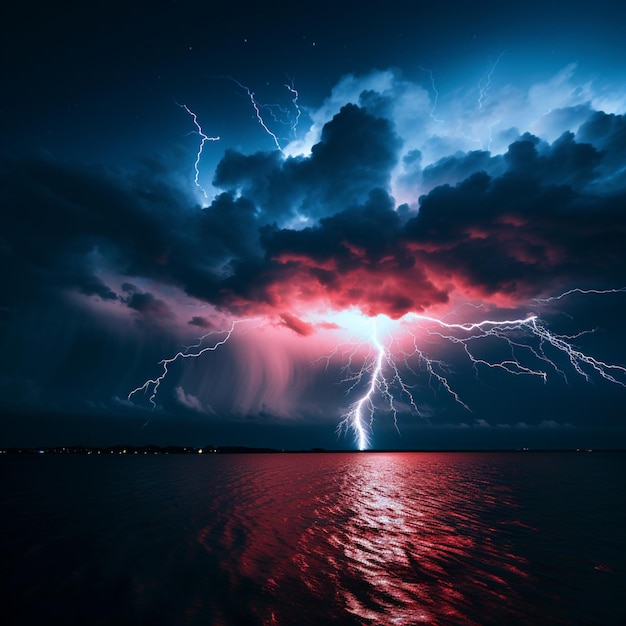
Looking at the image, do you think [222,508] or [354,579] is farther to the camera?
[222,508]

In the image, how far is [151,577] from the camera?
956cm

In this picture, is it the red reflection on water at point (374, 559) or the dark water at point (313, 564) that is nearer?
the dark water at point (313, 564)

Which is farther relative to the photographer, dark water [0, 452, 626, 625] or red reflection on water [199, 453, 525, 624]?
red reflection on water [199, 453, 525, 624]

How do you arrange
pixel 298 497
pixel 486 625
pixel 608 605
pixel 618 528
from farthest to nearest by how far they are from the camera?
1. pixel 298 497
2. pixel 618 528
3. pixel 608 605
4. pixel 486 625

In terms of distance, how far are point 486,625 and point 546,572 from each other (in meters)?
4.60

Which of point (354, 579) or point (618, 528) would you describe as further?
point (618, 528)

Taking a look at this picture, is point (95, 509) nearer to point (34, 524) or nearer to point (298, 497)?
point (34, 524)

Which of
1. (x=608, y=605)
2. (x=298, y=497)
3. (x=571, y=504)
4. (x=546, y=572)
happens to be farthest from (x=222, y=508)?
(x=571, y=504)

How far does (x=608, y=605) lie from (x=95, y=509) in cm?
2185

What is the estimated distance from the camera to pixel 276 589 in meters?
8.68

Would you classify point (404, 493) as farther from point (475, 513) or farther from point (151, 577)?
point (151, 577)

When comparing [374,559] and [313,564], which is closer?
[313,564]

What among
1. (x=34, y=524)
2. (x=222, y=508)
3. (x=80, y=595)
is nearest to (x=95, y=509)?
(x=34, y=524)


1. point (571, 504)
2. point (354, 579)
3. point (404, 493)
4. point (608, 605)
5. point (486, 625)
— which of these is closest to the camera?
point (486, 625)
